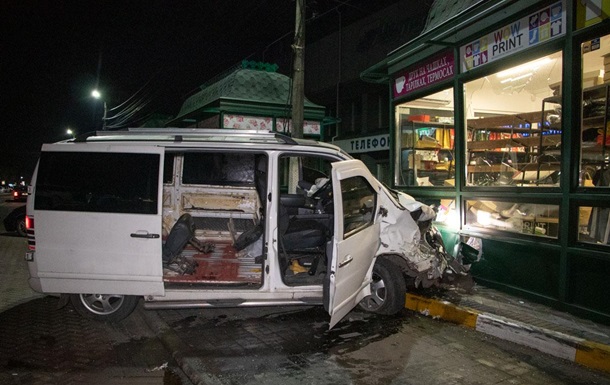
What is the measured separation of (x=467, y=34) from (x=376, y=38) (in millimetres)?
8996

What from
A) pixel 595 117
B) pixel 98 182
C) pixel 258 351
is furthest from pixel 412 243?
pixel 98 182

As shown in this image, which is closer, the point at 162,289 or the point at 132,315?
the point at 162,289

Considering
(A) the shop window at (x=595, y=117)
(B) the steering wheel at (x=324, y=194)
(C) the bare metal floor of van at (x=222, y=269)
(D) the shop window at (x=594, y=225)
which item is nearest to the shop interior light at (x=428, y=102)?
(A) the shop window at (x=595, y=117)

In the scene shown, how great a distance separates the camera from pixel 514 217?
254 inches

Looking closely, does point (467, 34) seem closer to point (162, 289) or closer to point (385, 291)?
point (385, 291)

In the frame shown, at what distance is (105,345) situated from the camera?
4.74 meters

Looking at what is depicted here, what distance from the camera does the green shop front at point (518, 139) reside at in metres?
5.29

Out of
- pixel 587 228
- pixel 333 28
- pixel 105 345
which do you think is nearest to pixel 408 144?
pixel 587 228

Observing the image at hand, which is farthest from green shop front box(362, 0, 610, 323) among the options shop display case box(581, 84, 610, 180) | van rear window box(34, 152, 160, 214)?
van rear window box(34, 152, 160, 214)

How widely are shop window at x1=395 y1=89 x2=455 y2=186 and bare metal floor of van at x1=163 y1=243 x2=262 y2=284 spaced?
402cm

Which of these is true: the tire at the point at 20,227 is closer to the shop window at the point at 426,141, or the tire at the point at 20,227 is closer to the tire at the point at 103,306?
the tire at the point at 103,306

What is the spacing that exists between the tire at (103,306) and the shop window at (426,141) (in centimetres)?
565

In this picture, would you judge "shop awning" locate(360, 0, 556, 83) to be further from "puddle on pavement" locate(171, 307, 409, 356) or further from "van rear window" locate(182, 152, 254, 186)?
"puddle on pavement" locate(171, 307, 409, 356)

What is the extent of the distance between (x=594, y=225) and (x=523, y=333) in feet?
5.29
